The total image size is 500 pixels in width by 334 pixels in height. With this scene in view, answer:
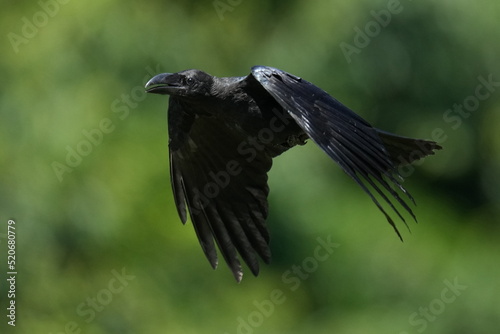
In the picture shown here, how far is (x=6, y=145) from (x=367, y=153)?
7.10 metres

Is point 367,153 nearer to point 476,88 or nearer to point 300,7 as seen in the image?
point 476,88

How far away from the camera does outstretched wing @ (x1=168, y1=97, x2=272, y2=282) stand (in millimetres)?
8031

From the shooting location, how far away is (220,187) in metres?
8.18

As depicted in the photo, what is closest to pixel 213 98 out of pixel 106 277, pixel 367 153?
pixel 367 153

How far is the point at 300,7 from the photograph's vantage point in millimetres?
13773

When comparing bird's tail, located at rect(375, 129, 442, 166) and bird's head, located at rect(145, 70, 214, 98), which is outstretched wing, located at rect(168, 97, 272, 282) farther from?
bird's tail, located at rect(375, 129, 442, 166)

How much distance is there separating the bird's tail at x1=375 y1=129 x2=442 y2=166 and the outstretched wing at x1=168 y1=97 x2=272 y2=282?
978mm

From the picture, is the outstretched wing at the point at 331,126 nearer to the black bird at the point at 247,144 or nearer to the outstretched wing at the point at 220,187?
the black bird at the point at 247,144

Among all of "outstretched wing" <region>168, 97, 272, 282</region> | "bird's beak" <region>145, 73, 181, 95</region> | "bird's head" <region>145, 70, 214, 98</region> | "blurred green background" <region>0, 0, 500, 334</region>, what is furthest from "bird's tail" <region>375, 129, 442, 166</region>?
"blurred green background" <region>0, 0, 500, 334</region>

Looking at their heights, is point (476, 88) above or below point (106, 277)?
below

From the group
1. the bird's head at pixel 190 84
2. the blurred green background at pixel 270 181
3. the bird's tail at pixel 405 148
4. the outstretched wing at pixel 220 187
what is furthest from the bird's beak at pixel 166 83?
the blurred green background at pixel 270 181

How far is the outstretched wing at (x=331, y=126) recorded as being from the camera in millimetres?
6762

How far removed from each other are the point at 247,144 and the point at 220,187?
425mm

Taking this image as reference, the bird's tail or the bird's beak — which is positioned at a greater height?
the bird's beak
